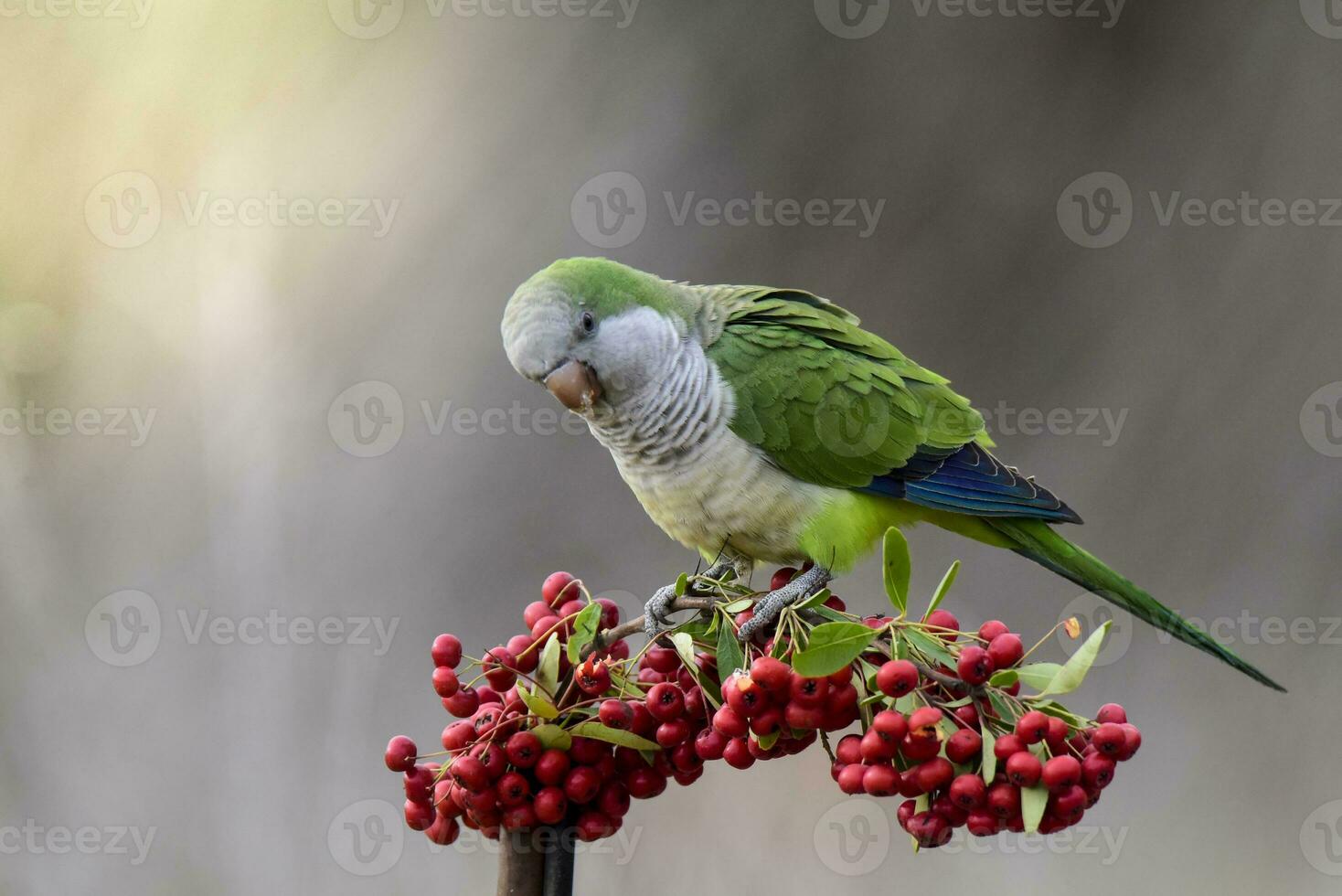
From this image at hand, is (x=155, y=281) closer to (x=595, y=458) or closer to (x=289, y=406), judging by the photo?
(x=289, y=406)

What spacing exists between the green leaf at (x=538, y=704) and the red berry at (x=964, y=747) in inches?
14.2

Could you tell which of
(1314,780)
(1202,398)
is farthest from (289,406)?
(1314,780)

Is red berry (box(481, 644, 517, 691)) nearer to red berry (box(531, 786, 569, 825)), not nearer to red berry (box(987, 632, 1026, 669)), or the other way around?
red berry (box(531, 786, 569, 825))

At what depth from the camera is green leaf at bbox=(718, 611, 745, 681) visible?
1.09m

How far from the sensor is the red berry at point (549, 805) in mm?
1044

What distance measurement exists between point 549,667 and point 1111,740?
1.69 feet

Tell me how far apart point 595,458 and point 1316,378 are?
5.67ft

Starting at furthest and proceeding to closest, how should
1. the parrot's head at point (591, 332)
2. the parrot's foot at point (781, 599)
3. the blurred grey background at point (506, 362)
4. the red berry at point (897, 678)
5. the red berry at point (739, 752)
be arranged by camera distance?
the blurred grey background at point (506, 362)
the parrot's head at point (591, 332)
the parrot's foot at point (781, 599)
the red berry at point (739, 752)
the red berry at point (897, 678)

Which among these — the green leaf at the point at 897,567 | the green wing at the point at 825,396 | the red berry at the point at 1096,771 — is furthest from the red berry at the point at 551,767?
the green wing at the point at 825,396

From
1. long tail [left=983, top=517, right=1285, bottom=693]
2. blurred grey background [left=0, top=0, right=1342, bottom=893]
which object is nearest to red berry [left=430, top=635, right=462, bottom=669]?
long tail [left=983, top=517, right=1285, bottom=693]

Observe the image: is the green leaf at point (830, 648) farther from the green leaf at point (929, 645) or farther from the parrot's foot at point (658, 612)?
the parrot's foot at point (658, 612)

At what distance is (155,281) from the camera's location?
262 cm

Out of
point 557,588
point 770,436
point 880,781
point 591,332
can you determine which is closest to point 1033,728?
point 880,781

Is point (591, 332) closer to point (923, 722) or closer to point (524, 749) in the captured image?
point (524, 749)
